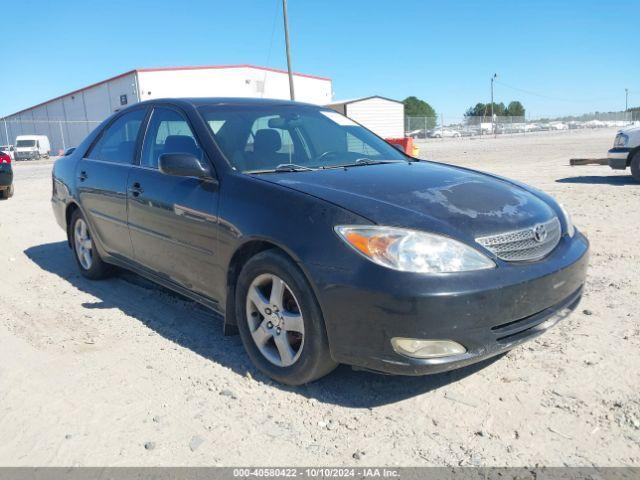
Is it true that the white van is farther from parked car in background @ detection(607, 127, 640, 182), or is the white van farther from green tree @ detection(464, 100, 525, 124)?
green tree @ detection(464, 100, 525, 124)

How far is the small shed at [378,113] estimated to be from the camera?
145 feet

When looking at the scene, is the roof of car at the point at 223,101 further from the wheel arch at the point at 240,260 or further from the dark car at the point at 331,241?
the wheel arch at the point at 240,260

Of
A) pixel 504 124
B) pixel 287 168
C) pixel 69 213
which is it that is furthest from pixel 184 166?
pixel 504 124

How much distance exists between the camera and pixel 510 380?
2.91 meters

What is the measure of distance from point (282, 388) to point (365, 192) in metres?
1.17

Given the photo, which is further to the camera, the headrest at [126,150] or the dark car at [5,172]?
the dark car at [5,172]

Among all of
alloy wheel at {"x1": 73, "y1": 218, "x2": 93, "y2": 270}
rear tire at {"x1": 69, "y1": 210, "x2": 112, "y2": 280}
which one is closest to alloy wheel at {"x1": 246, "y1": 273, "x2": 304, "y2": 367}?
rear tire at {"x1": 69, "y1": 210, "x2": 112, "y2": 280}

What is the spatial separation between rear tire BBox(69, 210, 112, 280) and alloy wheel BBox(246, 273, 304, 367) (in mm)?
2534

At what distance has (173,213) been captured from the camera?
3.56 meters

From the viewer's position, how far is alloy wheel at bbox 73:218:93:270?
5047mm

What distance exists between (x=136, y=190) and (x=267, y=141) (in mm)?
1116

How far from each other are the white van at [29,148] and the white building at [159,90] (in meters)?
1.52

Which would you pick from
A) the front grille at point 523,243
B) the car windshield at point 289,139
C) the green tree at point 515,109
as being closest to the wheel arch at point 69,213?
the car windshield at point 289,139

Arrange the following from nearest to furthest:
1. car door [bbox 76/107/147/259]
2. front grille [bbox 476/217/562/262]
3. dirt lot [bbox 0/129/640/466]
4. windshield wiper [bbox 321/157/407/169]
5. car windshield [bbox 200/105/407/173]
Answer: dirt lot [bbox 0/129/640/466] < front grille [bbox 476/217/562/262] < car windshield [bbox 200/105/407/173] < windshield wiper [bbox 321/157/407/169] < car door [bbox 76/107/147/259]
